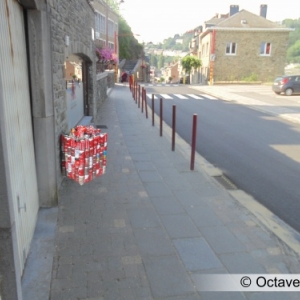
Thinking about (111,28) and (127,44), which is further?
(127,44)

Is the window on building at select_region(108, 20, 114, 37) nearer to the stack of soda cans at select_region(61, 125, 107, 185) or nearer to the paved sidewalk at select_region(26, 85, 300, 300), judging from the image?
the paved sidewalk at select_region(26, 85, 300, 300)

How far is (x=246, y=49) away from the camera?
40938 millimetres

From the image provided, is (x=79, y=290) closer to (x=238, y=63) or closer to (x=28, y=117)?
(x=28, y=117)

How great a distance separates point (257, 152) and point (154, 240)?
515 cm

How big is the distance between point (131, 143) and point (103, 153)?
3266mm

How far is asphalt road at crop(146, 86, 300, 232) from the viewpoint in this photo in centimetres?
532

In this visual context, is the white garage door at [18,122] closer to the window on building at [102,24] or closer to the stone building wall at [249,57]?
the window on building at [102,24]

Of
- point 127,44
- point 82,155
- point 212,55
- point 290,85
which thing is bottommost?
point 82,155

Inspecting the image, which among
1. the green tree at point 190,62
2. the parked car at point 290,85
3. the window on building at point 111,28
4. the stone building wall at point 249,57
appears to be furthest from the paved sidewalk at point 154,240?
the green tree at point 190,62

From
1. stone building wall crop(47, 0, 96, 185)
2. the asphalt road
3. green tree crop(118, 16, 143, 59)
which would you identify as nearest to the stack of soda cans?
stone building wall crop(47, 0, 96, 185)

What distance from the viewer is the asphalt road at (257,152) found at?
5.32 meters

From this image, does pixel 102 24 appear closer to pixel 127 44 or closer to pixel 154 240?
pixel 127 44

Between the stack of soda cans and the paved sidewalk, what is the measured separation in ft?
0.99

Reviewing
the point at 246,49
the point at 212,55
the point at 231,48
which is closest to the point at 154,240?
the point at 212,55
